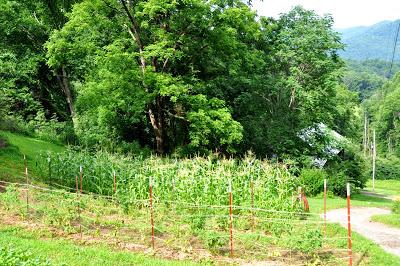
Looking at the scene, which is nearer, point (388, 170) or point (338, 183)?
point (338, 183)

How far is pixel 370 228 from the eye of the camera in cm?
1303

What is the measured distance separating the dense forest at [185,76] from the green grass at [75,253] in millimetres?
10231

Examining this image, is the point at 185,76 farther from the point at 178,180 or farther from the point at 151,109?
the point at 178,180

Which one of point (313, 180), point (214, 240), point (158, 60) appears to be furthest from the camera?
point (313, 180)

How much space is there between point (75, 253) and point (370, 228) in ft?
29.1

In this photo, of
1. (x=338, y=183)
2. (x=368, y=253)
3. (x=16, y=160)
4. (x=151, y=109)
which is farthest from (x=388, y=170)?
(x=368, y=253)

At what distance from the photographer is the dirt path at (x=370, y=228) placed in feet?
35.8

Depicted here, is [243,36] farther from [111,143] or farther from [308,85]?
[111,143]

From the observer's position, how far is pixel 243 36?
78.6ft

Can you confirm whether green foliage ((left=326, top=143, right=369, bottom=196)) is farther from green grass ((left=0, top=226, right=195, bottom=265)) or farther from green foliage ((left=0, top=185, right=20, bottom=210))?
green grass ((left=0, top=226, right=195, bottom=265))

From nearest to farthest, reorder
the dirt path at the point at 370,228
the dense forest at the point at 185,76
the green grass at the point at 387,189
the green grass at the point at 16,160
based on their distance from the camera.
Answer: the dirt path at the point at 370,228 < the green grass at the point at 16,160 < the dense forest at the point at 185,76 < the green grass at the point at 387,189

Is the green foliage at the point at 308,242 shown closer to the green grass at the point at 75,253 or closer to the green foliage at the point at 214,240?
the green foliage at the point at 214,240

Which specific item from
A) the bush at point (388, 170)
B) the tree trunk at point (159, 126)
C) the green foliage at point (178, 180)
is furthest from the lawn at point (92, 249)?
the bush at point (388, 170)

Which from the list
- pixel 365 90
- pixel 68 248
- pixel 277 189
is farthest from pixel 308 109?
pixel 365 90
